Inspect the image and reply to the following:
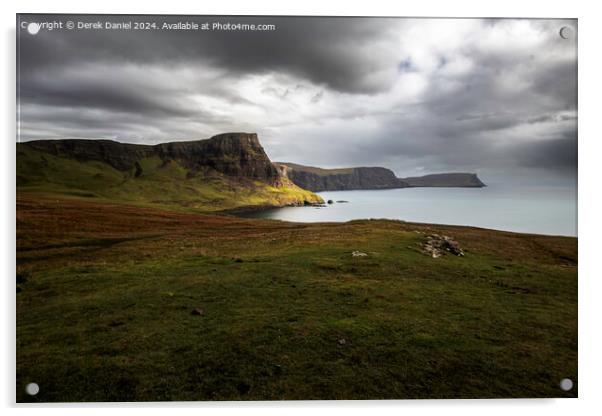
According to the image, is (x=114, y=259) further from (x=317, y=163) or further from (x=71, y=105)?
(x=317, y=163)

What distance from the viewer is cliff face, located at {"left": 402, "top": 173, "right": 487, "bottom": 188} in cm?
1192

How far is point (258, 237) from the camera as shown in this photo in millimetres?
17641

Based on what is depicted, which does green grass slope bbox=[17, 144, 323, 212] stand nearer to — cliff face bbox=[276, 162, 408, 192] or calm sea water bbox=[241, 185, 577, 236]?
cliff face bbox=[276, 162, 408, 192]

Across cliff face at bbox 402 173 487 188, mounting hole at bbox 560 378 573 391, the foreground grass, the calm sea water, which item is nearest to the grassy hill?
the foreground grass

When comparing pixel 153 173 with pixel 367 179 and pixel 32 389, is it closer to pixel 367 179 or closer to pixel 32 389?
pixel 367 179

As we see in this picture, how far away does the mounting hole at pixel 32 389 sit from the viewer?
25.2ft

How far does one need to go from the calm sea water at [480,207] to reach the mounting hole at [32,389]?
12.4 metres

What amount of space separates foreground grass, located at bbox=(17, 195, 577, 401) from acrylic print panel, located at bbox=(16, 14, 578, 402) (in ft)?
0.19

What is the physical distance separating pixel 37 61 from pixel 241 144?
7.73m

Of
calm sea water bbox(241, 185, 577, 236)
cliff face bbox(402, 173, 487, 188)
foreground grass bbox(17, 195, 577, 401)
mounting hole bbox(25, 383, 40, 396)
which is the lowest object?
mounting hole bbox(25, 383, 40, 396)

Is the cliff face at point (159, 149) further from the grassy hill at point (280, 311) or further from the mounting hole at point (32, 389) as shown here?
the mounting hole at point (32, 389)

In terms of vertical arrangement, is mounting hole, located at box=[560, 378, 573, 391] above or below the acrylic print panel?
below
